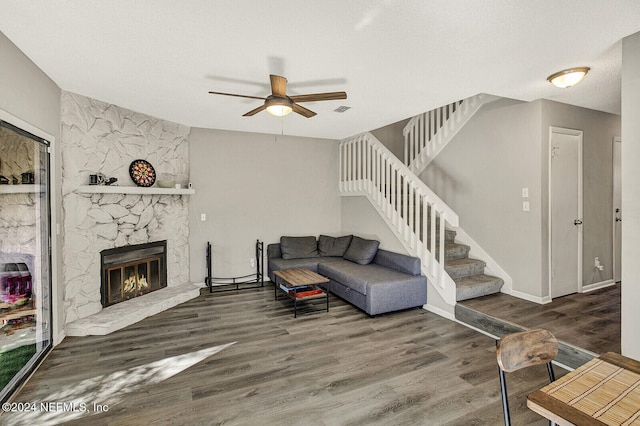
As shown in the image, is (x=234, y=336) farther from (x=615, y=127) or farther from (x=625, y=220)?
(x=615, y=127)

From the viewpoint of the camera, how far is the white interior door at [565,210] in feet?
13.0

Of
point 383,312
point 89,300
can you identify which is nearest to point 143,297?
point 89,300

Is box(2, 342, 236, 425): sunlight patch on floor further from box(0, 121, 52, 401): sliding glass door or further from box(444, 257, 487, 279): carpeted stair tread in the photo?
box(444, 257, 487, 279): carpeted stair tread

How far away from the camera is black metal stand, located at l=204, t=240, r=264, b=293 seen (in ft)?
17.0

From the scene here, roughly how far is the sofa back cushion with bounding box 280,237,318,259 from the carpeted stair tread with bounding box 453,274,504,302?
254 cm

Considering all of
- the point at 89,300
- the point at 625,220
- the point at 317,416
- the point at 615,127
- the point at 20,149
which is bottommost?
the point at 317,416

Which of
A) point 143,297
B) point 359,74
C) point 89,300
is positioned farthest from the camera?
point 143,297

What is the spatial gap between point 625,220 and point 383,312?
8.24 feet

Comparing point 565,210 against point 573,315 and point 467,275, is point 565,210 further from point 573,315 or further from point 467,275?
point 467,275

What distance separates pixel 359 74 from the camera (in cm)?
308

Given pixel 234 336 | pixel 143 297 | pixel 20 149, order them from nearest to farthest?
pixel 20 149 → pixel 234 336 → pixel 143 297

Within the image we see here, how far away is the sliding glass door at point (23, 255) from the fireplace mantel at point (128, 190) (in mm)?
539

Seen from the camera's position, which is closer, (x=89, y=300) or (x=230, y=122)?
(x=89, y=300)

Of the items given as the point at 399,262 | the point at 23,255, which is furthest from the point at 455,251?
the point at 23,255
